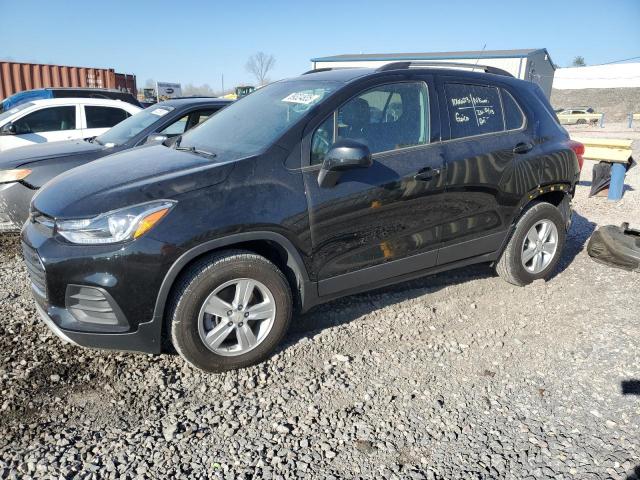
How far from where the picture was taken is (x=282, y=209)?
3.01 meters

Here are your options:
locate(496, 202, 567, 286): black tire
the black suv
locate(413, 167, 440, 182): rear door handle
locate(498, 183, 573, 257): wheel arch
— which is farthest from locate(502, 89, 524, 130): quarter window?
locate(413, 167, 440, 182): rear door handle

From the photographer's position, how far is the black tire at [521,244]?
4.32 metres

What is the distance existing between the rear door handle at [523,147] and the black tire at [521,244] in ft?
1.75

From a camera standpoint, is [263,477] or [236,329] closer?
[263,477]

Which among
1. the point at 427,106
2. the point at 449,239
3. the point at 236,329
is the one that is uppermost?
the point at 427,106

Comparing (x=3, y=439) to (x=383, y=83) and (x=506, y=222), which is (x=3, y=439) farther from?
(x=506, y=222)

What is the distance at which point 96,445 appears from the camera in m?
2.48

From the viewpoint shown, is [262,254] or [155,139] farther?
[155,139]

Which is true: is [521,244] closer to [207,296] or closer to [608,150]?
[207,296]

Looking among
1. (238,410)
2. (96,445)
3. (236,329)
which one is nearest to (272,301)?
(236,329)

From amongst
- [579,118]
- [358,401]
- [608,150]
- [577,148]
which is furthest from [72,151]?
[579,118]

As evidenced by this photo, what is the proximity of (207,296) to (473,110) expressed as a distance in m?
2.60

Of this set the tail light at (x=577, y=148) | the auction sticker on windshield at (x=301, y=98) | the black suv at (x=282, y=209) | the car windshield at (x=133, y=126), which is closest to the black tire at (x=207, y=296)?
the black suv at (x=282, y=209)

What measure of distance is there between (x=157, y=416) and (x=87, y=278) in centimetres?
85
